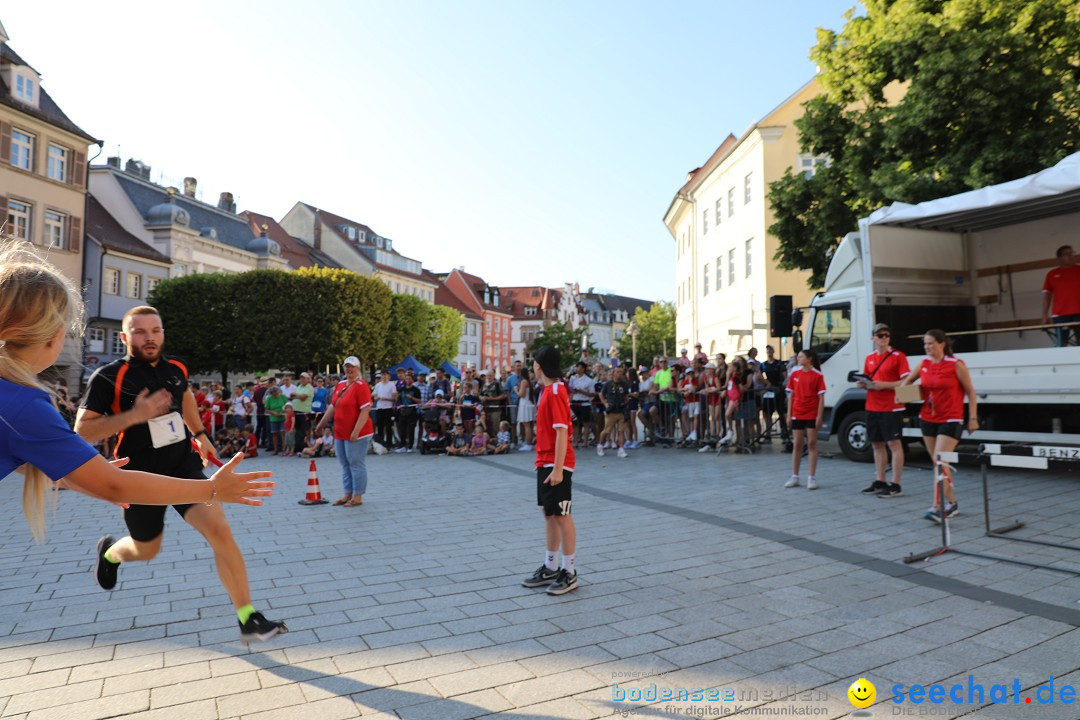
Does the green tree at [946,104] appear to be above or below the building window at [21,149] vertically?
below

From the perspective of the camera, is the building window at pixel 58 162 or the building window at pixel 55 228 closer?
the building window at pixel 55 228

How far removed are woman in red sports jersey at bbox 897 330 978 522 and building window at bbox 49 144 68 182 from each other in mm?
39643

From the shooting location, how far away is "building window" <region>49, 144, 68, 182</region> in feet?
116

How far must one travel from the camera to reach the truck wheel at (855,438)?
13.0 metres

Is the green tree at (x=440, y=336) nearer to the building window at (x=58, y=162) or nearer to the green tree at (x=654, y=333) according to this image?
the green tree at (x=654, y=333)

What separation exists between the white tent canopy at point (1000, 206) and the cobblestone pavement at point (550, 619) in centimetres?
429

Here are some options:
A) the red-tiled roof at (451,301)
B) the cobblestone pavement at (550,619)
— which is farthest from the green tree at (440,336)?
the cobblestone pavement at (550,619)

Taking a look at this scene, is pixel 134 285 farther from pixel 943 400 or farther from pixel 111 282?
pixel 943 400

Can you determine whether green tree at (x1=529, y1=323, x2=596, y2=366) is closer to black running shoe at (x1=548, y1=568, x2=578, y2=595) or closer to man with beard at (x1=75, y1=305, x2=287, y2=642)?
black running shoe at (x1=548, y1=568, x2=578, y2=595)

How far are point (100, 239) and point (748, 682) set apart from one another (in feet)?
153

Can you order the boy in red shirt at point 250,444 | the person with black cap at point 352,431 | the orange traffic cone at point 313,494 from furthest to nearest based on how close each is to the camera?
the boy in red shirt at point 250,444 < the orange traffic cone at point 313,494 < the person with black cap at point 352,431

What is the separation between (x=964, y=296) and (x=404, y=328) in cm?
4160

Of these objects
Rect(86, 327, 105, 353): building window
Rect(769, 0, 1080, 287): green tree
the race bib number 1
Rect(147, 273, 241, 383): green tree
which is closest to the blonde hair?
the race bib number 1

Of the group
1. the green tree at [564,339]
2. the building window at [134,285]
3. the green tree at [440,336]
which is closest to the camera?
the building window at [134,285]
